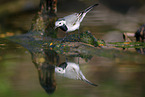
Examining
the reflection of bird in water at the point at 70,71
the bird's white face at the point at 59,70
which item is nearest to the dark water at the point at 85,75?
the reflection of bird in water at the point at 70,71

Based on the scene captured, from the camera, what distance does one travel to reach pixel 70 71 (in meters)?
3.00

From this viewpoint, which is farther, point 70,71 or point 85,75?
point 70,71

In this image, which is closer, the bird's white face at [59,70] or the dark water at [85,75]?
the dark water at [85,75]

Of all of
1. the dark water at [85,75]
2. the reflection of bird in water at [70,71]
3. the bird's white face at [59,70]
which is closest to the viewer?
the dark water at [85,75]

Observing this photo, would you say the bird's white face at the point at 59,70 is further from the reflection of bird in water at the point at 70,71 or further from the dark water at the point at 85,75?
the dark water at the point at 85,75

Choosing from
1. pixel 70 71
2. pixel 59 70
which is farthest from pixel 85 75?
pixel 59 70

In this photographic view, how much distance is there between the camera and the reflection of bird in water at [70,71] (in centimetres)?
283

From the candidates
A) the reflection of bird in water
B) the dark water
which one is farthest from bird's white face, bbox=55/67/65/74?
the dark water

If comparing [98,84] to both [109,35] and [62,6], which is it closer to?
[109,35]

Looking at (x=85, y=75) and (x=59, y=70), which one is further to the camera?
(x=59, y=70)

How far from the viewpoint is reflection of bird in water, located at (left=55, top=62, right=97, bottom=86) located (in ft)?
9.29

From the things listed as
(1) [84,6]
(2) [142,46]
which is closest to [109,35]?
(2) [142,46]

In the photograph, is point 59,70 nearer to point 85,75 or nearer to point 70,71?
point 70,71

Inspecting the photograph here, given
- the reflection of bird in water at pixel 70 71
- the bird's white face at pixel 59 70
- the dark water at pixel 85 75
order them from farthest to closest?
the bird's white face at pixel 59 70 < the reflection of bird in water at pixel 70 71 < the dark water at pixel 85 75
